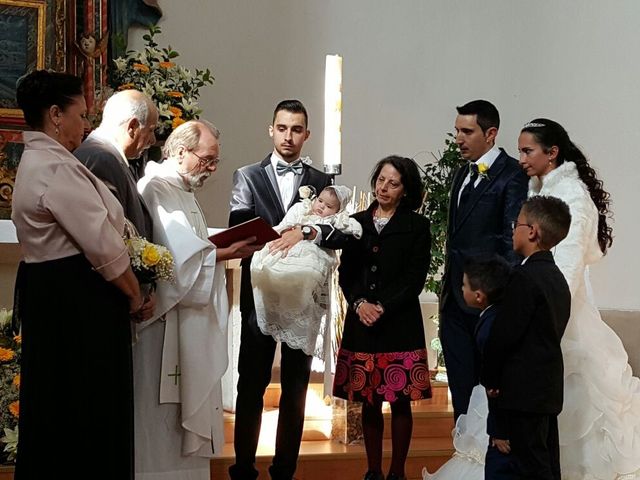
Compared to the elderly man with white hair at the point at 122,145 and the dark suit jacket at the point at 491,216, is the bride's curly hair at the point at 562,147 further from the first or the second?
the elderly man with white hair at the point at 122,145

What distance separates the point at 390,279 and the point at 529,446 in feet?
3.57

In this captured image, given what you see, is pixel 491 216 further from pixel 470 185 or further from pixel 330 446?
pixel 330 446

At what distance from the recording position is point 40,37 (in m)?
5.55

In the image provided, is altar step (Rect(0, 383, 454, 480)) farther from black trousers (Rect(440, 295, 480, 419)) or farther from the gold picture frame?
the gold picture frame

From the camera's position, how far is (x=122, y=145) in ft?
11.6

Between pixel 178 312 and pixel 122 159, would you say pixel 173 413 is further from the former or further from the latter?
pixel 122 159

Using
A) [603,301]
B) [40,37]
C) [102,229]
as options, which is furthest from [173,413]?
[603,301]

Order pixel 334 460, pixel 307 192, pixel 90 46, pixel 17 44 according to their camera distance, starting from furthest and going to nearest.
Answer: pixel 90 46 → pixel 17 44 → pixel 334 460 → pixel 307 192

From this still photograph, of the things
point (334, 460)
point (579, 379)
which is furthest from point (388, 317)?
point (334, 460)

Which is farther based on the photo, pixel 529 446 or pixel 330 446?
pixel 330 446

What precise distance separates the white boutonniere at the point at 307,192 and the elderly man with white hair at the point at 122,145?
81cm

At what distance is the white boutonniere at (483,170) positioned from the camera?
416 centimetres

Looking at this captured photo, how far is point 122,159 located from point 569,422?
211 cm

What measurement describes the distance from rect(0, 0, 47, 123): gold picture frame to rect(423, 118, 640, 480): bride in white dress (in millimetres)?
2887
